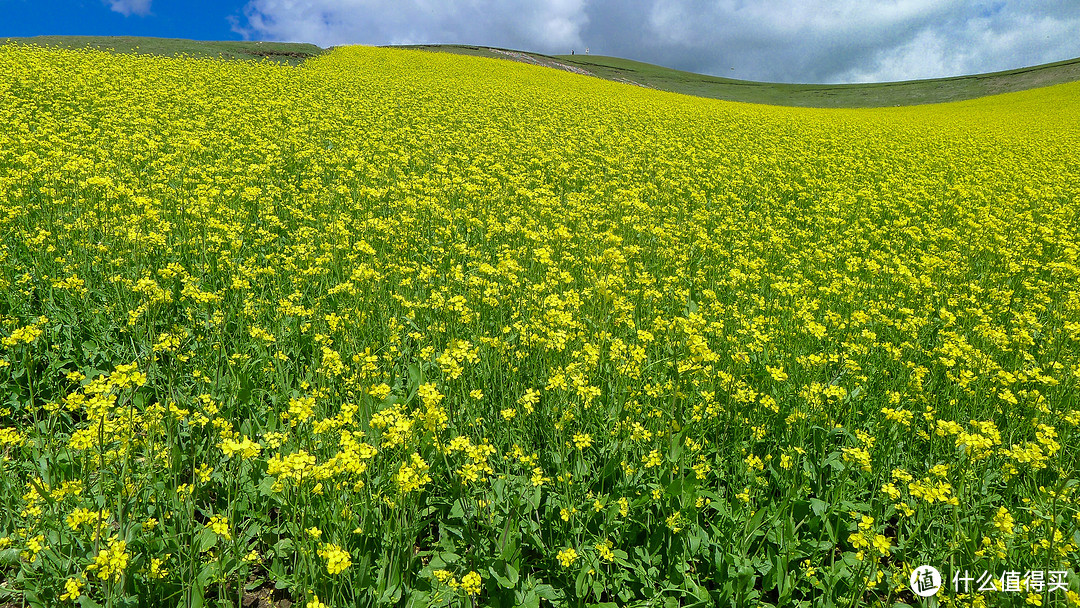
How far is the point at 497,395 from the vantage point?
4.02 m

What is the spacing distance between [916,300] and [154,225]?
8497mm

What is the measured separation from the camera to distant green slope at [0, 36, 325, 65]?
27875 millimetres

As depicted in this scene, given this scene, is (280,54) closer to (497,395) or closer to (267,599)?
(497,395)

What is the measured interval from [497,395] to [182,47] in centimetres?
3716

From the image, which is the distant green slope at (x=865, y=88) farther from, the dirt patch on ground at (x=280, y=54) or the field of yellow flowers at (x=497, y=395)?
the field of yellow flowers at (x=497, y=395)

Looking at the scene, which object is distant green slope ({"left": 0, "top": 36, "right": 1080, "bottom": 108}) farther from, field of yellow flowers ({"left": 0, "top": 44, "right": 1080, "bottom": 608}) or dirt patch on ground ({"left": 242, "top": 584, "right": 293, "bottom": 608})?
dirt patch on ground ({"left": 242, "top": 584, "right": 293, "bottom": 608})

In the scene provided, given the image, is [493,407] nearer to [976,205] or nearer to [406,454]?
[406,454]

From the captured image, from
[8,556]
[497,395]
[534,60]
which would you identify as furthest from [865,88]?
[8,556]

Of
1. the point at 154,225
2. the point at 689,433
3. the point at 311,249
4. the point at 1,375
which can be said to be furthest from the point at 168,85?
the point at 689,433

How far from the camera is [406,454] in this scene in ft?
10.7

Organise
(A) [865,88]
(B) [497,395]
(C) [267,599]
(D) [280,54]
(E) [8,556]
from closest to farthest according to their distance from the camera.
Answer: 1. (E) [8,556]
2. (C) [267,599]
3. (B) [497,395]
4. (D) [280,54]
5. (A) [865,88]

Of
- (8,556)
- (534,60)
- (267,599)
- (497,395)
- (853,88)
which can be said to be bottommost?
(267,599)

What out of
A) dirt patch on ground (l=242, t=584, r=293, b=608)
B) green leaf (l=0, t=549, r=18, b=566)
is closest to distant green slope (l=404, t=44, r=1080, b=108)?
dirt patch on ground (l=242, t=584, r=293, b=608)

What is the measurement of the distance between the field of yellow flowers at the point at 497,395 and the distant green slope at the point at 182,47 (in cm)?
2335
